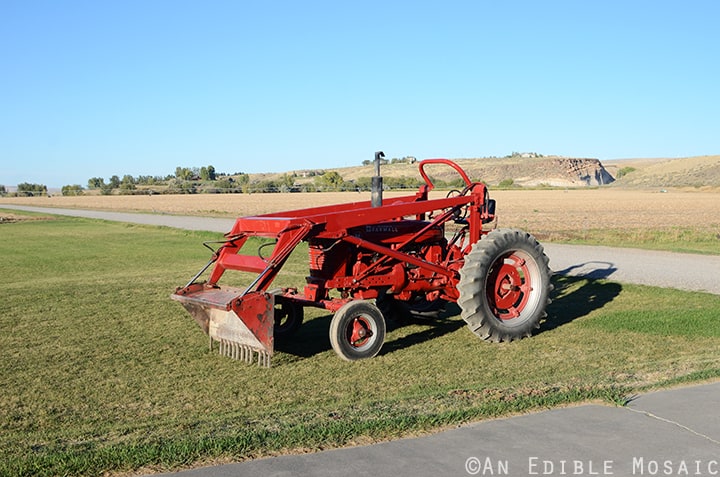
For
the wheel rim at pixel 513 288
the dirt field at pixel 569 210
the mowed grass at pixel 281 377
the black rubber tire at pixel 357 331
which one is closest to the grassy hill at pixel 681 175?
the dirt field at pixel 569 210

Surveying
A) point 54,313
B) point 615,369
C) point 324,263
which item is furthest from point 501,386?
point 54,313

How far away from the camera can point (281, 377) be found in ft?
23.6

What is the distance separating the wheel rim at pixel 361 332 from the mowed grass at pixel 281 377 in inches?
8.6

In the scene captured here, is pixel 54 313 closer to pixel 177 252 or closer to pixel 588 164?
pixel 177 252

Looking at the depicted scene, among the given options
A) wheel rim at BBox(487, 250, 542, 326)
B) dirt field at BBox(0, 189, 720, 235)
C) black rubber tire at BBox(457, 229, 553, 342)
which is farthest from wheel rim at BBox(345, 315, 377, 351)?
dirt field at BBox(0, 189, 720, 235)

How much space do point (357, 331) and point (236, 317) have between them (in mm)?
1312

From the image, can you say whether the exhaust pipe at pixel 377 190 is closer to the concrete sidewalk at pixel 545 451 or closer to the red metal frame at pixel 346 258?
the red metal frame at pixel 346 258

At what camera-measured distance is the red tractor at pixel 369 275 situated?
7.61 meters

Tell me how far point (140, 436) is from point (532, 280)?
5.59 metres

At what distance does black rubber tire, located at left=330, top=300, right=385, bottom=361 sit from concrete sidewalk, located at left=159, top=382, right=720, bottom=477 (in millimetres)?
2550

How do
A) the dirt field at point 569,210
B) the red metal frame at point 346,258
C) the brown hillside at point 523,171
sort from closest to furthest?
the red metal frame at point 346,258 < the dirt field at point 569,210 < the brown hillside at point 523,171

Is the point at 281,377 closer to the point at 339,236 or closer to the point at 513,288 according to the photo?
the point at 339,236

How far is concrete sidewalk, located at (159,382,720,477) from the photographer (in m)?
4.48

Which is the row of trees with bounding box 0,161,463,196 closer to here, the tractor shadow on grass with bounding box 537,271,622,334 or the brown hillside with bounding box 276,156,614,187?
the brown hillside with bounding box 276,156,614,187
